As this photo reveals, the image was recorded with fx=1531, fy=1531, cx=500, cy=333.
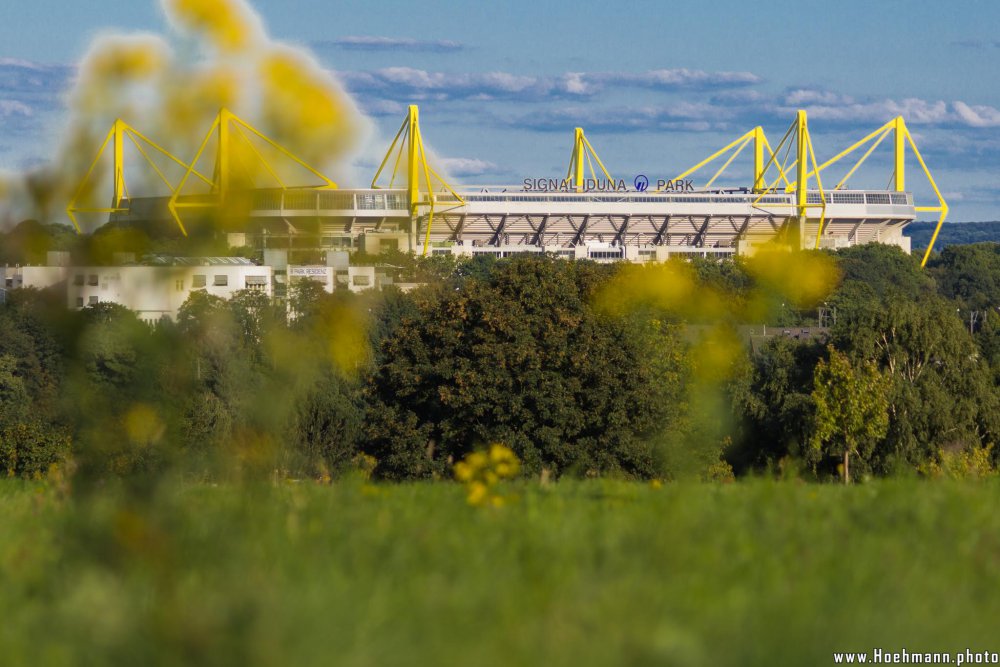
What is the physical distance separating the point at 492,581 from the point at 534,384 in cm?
1622

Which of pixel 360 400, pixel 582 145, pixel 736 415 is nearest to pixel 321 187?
pixel 360 400

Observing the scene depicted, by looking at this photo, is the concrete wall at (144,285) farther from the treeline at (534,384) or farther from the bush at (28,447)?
the bush at (28,447)

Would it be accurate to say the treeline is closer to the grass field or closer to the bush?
the bush

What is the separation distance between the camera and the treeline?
4.30m

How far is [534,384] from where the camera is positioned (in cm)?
2012

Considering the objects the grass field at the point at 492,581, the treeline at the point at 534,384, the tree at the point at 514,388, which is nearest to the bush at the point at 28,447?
the treeline at the point at 534,384

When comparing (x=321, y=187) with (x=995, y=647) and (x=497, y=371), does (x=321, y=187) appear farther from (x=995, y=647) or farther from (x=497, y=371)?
(x=497, y=371)

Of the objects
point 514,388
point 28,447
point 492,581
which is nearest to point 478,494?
point 492,581

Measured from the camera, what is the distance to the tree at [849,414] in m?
24.0

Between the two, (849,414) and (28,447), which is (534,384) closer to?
(849,414)

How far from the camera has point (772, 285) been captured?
3938cm

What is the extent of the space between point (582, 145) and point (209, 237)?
12416cm

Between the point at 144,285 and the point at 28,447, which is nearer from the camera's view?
the point at 144,285

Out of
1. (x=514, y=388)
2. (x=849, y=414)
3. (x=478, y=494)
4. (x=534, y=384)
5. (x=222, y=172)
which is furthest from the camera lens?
(x=849, y=414)
